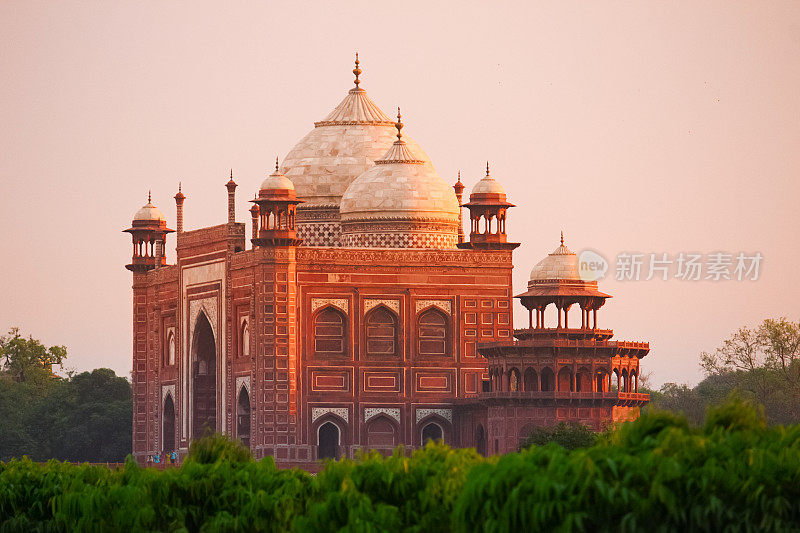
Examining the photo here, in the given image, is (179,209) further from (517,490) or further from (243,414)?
(517,490)

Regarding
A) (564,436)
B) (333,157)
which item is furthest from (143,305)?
(564,436)

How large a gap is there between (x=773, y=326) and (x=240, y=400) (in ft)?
62.6

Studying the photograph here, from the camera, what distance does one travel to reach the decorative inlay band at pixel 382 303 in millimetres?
49500

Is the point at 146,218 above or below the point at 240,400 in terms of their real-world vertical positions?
above

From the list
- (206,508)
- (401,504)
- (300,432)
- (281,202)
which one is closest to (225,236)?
(281,202)

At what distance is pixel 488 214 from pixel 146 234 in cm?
1165

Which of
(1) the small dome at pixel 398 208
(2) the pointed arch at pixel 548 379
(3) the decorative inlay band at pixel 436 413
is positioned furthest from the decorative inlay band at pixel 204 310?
(2) the pointed arch at pixel 548 379

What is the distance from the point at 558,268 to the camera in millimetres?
49031

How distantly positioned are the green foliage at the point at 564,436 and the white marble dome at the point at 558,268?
5523mm

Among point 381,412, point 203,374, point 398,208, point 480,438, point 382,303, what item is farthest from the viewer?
point 203,374

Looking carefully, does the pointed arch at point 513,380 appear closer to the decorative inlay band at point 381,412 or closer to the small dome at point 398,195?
the decorative inlay band at point 381,412

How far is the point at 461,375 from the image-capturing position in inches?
1961

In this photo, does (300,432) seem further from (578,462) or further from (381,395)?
(578,462)

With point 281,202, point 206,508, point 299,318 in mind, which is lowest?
point 206,508
